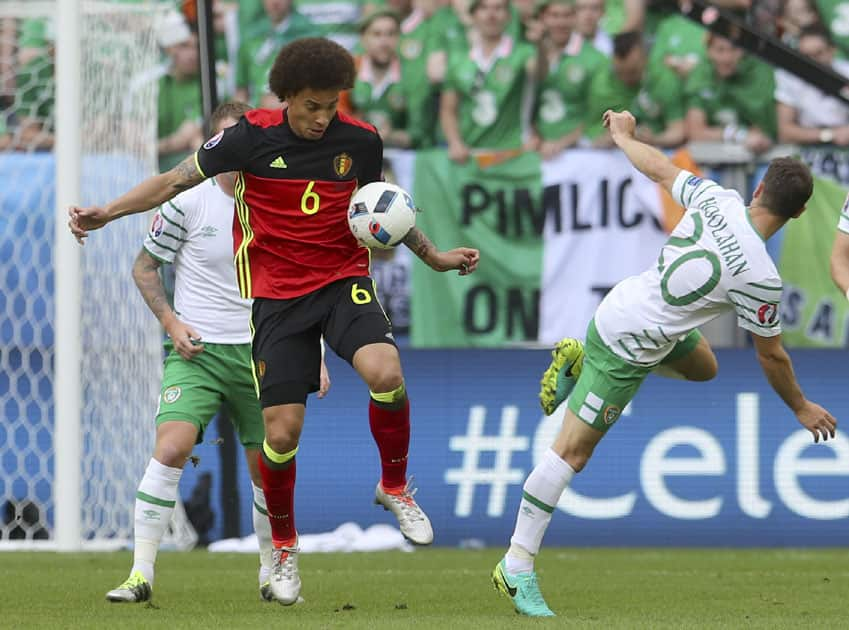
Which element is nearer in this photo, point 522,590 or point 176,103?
point 522,590

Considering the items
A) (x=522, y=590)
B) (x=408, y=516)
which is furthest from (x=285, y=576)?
(x=522, y=590)

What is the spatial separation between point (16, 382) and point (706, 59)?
5908 mm

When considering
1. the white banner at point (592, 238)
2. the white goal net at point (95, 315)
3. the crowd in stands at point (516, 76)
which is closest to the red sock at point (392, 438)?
the white goal net at point (95, 315)

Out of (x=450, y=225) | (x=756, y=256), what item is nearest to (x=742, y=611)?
(x=756, y=256)

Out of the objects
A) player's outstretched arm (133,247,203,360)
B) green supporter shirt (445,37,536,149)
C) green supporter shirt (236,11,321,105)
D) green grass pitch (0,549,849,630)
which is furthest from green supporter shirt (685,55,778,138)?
player's outstretched arm (133,247,203,360)

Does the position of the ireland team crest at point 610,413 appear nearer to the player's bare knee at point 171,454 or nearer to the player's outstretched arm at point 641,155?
the player's outstretched arm at point 641,155

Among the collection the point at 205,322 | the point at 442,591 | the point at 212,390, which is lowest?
the point at 442,591

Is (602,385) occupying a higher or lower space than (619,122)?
lower

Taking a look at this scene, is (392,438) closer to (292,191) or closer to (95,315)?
(292,191)

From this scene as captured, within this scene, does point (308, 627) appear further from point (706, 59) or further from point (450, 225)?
point (706, 59)

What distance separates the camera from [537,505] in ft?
23.6

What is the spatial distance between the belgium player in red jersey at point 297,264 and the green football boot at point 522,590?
1.27 feet

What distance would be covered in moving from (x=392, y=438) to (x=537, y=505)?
69 cm

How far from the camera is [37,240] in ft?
41.0
